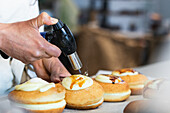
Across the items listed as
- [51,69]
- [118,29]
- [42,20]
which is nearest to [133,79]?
[51,69]

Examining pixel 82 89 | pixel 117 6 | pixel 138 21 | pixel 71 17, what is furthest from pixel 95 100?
pixel 117 6

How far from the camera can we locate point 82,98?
33.2 inches

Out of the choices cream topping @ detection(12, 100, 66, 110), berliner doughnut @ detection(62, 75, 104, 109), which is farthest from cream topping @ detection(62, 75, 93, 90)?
cream topping @ detection(12, 100, 66, 110)

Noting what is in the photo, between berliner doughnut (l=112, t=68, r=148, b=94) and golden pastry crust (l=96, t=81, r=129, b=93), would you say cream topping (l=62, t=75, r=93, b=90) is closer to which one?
golden pastry crust (l=96, t=81, r=129, b=93)

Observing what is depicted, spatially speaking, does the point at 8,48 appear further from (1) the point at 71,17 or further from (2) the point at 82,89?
(1) the point at 71,17

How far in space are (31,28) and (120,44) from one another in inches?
126

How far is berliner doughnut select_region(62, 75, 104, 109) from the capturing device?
840mm

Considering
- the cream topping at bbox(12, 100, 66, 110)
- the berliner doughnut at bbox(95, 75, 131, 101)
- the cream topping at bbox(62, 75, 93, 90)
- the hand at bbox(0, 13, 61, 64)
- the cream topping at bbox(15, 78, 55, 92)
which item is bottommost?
the berliner doughnut at bbox(95, 75, 131, 101)

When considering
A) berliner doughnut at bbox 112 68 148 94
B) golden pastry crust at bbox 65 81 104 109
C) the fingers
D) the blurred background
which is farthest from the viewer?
the blurred background

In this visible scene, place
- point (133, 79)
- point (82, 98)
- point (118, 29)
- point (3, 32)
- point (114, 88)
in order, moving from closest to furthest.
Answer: point (3, 32) → point (82, 98) → point (114, 88) → point (133, 79) → point (118, 29)

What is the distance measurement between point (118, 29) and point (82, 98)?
567 cm

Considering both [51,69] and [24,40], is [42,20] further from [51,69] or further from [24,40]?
[51,69]

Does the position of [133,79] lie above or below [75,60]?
below

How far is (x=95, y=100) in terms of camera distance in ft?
2.77
